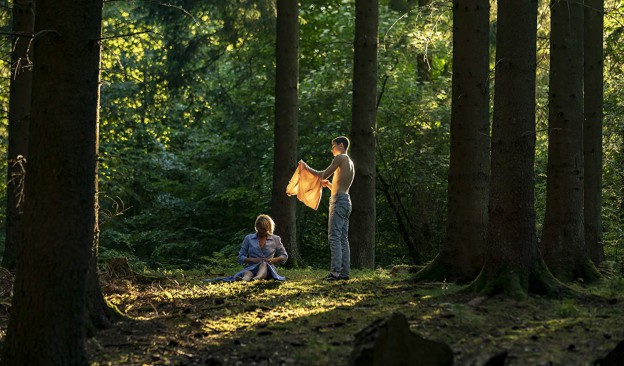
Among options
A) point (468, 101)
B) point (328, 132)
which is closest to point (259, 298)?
point (468, 101)

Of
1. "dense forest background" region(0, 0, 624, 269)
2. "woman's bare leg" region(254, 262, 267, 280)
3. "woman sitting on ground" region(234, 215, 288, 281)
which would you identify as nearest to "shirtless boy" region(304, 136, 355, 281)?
"woman sitting on ground" region(234, 215, 288, 281)

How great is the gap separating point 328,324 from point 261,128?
644 inches

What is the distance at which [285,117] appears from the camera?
16.5m

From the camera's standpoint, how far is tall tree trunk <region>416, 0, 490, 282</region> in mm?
11203

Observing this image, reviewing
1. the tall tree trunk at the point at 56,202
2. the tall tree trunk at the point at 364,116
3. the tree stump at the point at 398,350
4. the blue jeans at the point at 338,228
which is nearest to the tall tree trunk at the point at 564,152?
the blue jeans at the point at 338,228

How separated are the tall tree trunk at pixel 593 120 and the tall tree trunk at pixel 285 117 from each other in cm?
613

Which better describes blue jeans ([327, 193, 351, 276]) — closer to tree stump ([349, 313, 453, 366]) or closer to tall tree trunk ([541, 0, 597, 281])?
tall tree trunk ([541, 0, 597, 281])

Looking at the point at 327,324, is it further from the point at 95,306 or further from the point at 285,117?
the point at 285,117

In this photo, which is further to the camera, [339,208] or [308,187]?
[308,187]

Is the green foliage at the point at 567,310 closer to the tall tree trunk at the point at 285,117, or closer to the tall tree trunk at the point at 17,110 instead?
the tall tree trunk at the point at 285,117

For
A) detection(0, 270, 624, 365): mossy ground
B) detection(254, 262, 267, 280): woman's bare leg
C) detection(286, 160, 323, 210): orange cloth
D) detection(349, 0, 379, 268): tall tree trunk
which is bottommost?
detection(0, 270, 624, 365): mossy ground

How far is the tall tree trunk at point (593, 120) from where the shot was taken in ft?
54.4

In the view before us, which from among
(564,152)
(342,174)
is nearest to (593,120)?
(564,152)

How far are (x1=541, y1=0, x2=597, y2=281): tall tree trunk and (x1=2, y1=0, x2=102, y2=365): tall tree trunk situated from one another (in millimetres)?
8250
